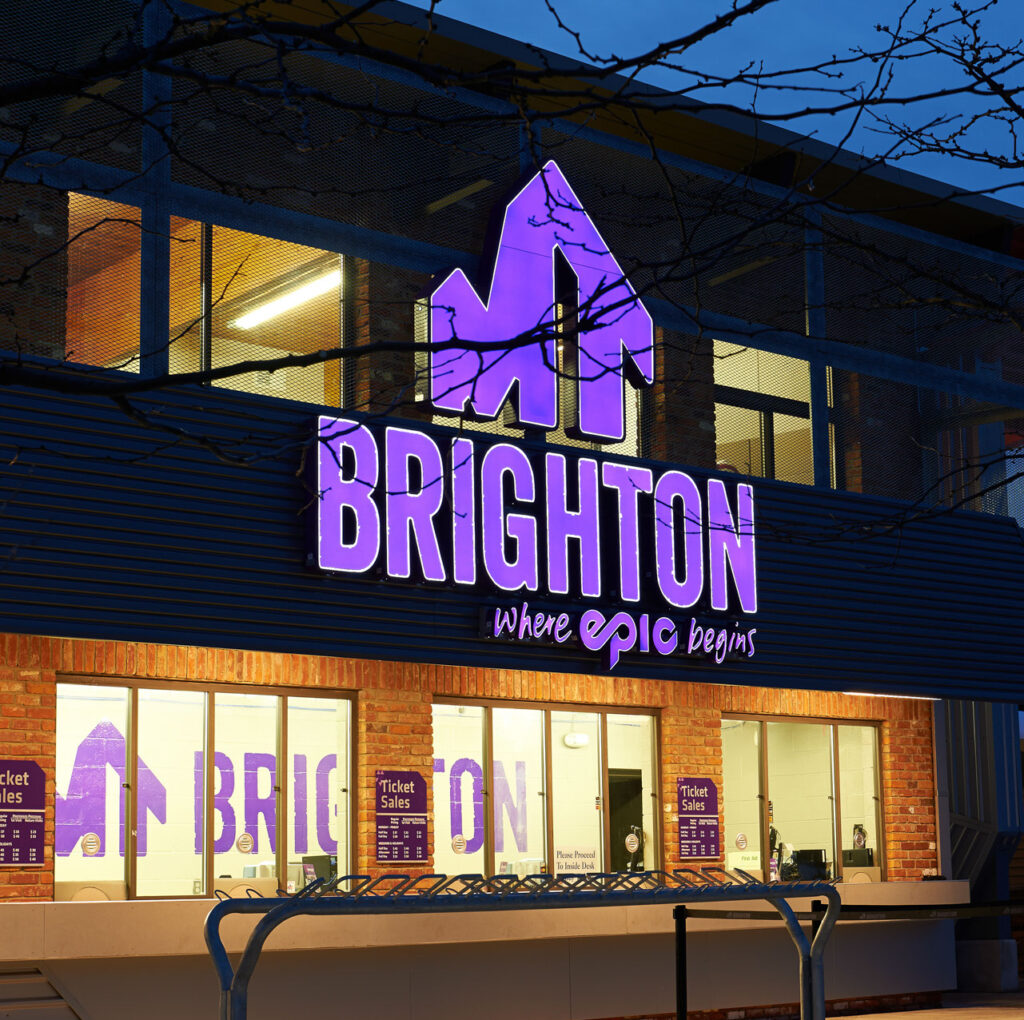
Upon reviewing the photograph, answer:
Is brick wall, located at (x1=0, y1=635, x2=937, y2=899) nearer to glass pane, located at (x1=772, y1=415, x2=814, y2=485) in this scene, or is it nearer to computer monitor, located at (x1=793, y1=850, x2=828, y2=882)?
computer monitor, located at (x1=793, y1=850, x2=828, y2=882)

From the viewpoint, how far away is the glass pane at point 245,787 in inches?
525

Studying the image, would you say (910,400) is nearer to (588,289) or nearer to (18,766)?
(588,289)

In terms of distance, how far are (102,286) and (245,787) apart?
4.39m

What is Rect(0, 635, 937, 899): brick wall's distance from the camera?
39.9ft

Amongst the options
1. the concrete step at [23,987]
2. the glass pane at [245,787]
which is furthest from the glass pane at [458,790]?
the concrete step at [23,987]

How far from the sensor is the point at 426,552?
1356 centimetres

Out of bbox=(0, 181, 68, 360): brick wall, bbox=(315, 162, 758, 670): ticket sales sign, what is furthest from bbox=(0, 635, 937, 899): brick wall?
bbox=(0, 181, 68, 360): brick wall

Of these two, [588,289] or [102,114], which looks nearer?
[102,114]

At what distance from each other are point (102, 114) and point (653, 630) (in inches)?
266

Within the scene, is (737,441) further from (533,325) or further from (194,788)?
(194,788)

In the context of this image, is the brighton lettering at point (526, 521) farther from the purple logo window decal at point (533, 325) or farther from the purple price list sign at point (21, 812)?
the purple price list sign at point (21, 812)

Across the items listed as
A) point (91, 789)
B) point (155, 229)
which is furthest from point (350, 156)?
point (91, 789)

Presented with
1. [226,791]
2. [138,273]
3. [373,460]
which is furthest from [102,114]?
[226,791]

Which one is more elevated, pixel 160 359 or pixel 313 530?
pixel 160 359
